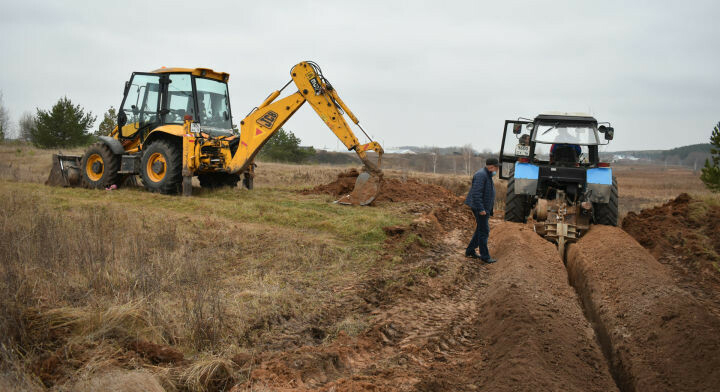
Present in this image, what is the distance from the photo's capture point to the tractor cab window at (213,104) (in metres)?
A: 13.6

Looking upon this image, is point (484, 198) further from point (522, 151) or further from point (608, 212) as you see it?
point (522, 151)

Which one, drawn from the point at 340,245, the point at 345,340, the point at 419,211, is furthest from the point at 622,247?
the point at 419,211

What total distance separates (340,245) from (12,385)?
6106mm

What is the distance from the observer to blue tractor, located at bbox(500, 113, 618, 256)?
9.78m

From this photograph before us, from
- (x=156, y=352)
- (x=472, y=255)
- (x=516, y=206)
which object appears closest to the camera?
(x=156, y=352)

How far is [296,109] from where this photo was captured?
1338cm

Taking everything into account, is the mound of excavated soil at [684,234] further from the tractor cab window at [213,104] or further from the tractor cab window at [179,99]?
the tractor cab window at [179,99]

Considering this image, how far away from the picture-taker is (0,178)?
52.1 feet

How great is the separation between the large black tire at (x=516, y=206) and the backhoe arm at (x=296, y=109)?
3.60m

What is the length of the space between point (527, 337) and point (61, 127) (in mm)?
32844

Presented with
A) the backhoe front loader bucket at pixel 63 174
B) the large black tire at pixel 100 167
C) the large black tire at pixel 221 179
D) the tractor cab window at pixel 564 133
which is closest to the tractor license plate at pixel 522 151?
the tractor cab window at pixel 564 133

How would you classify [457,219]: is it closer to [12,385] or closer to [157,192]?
[157,192]

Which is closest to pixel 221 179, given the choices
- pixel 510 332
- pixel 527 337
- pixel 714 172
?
A: pixel 510 332

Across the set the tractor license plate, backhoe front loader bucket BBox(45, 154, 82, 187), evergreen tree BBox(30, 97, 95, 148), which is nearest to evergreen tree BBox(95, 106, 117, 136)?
evergreen tree BBox(30, 97, 95, 148)
